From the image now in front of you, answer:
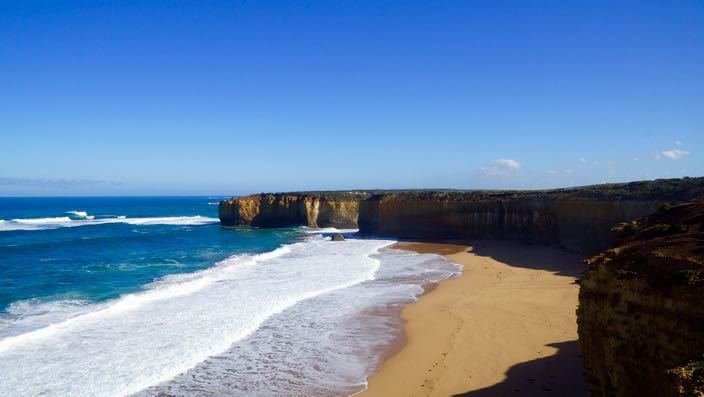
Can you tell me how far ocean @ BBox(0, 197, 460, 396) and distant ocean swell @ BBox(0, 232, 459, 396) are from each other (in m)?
0.05

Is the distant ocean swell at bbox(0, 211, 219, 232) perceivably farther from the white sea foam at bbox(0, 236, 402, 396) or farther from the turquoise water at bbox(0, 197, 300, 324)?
the white sea foam at bbox(0, 236, 402, 396)

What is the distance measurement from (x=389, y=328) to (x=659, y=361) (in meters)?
10.3

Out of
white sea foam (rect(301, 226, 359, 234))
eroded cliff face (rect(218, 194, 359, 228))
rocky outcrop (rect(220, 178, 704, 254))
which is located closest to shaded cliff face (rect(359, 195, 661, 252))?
rocky outcrop (rect(220, 178, 704, 254))

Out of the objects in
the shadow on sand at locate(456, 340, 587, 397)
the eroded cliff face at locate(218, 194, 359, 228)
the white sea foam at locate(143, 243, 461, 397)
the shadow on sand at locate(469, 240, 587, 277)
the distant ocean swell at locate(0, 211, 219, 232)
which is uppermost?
the eroded cliff face at locate(218, 194, 359, 228)

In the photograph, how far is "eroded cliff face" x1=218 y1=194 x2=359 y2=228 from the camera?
58.8 meters

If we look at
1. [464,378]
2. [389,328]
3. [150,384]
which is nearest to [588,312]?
[464,378]

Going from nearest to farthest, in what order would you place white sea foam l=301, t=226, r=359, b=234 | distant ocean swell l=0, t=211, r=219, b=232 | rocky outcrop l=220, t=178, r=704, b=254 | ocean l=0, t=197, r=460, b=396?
ocean l=0, t=197, r=460, b=396
rocky outcrop l=220, t=178, r=704, b=254
white sea foam l=301, t=226, r=359, b=234
distant ocean swell l=0, t=211, r=219, b=232

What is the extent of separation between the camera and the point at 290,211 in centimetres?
6044

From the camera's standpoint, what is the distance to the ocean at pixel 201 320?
12.0m

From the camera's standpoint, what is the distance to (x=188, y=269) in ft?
94.8

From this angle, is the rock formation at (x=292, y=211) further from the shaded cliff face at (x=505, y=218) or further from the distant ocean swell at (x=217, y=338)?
the distant ocean swell at (x=217, y=338)

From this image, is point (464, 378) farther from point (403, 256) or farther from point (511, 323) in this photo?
point (403, 256)

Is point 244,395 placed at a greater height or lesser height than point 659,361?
lesser

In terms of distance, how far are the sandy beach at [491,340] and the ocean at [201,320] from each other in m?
0.97
